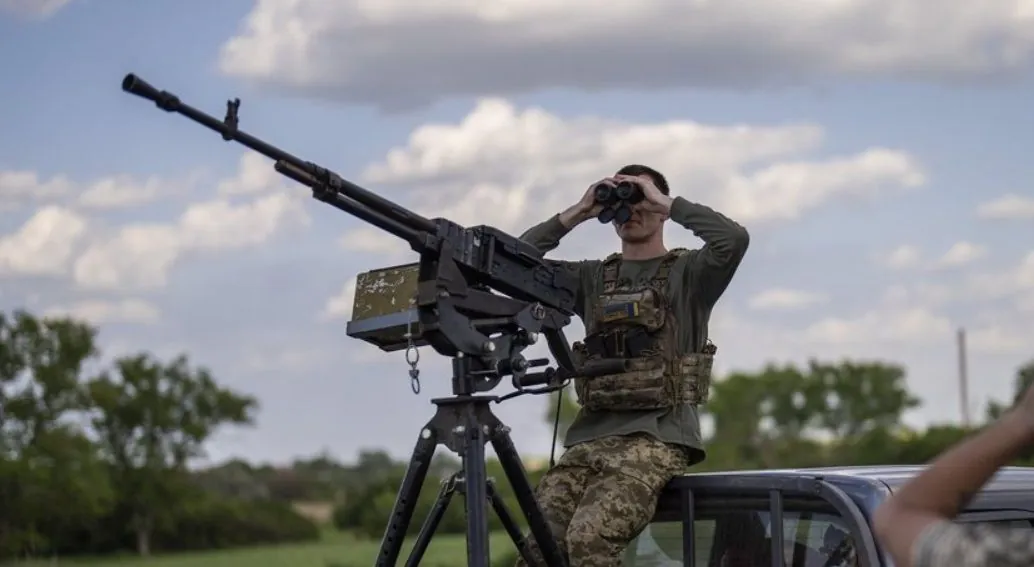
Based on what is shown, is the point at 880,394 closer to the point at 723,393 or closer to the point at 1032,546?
the point at 723,393

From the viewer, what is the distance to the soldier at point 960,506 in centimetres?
233

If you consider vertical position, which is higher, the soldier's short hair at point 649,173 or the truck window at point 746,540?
the soldier's short hair at point 649,173

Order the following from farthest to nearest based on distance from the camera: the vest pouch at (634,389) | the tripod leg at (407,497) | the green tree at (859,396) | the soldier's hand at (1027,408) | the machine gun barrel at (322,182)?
the green tree at (859,396) → the vest pouch at (634,389) → the tripod leg at (407,497) → the machine gun barrel at (322,182) → the soldier's hand at (1027,408)

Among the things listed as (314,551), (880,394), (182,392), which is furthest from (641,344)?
(880,394)

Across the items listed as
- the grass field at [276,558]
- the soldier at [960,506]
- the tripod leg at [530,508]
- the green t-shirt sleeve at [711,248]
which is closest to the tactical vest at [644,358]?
the green t-shirt sleeve at [711,248]

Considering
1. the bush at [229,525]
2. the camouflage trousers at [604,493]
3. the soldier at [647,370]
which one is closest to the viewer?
the camouflage trousers at [604,493]

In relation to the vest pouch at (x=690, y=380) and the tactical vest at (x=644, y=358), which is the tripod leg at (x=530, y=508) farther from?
the vest pouch at (x=690, y=380)

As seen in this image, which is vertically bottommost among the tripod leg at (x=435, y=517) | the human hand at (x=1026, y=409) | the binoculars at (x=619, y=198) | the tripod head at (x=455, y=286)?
the tripod leg at (x=435, y=517)

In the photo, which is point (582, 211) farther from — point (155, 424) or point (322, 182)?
point (155, 424)

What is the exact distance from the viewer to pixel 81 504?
3544 centimetres

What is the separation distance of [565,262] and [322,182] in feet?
5.20

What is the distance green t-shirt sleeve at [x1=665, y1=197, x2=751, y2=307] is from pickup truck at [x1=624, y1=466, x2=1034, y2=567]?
813mm

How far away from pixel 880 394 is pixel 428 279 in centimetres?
5151

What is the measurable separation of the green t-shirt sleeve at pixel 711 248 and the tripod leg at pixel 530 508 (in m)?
1.09
